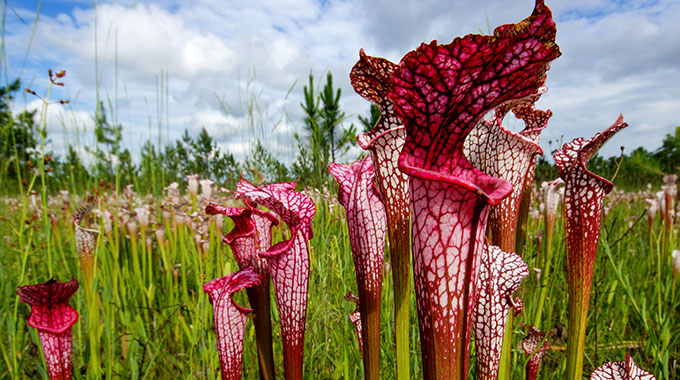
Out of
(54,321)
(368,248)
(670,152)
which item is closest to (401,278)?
(368,248)

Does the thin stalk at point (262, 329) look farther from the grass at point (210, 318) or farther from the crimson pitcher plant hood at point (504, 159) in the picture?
the crimson pitcher plant hood at point (504, 159)

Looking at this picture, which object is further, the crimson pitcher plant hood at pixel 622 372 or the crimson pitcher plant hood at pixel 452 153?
the crimson pitcher plant hood at pixel 622 372

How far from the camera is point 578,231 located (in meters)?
1.04

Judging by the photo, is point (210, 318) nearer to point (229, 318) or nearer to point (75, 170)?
point (229, 318)

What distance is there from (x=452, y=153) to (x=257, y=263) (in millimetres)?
722

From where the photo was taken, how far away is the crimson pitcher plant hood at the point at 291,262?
942 mm

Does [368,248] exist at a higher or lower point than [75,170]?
lower

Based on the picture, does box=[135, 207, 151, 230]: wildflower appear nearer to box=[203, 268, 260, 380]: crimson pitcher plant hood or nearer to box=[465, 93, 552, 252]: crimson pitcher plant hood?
box=[203, 268, 260, 380]: crimson pitcher plant hood

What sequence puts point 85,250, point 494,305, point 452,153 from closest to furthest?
point 452,153 → point 494,305 → point 85,250

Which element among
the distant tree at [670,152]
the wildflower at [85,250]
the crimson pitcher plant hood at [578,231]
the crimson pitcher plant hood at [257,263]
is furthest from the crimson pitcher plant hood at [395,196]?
the distant tree at [670,152]

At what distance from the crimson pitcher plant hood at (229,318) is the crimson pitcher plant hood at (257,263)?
0.03 metres

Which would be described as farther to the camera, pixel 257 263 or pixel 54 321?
pixel 54 321

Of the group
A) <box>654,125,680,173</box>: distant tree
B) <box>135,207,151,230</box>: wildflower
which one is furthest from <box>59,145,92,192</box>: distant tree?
<box>654,125,680,173</box>: distant tree

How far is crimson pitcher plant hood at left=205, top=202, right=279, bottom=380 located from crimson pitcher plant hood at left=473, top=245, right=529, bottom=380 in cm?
59
